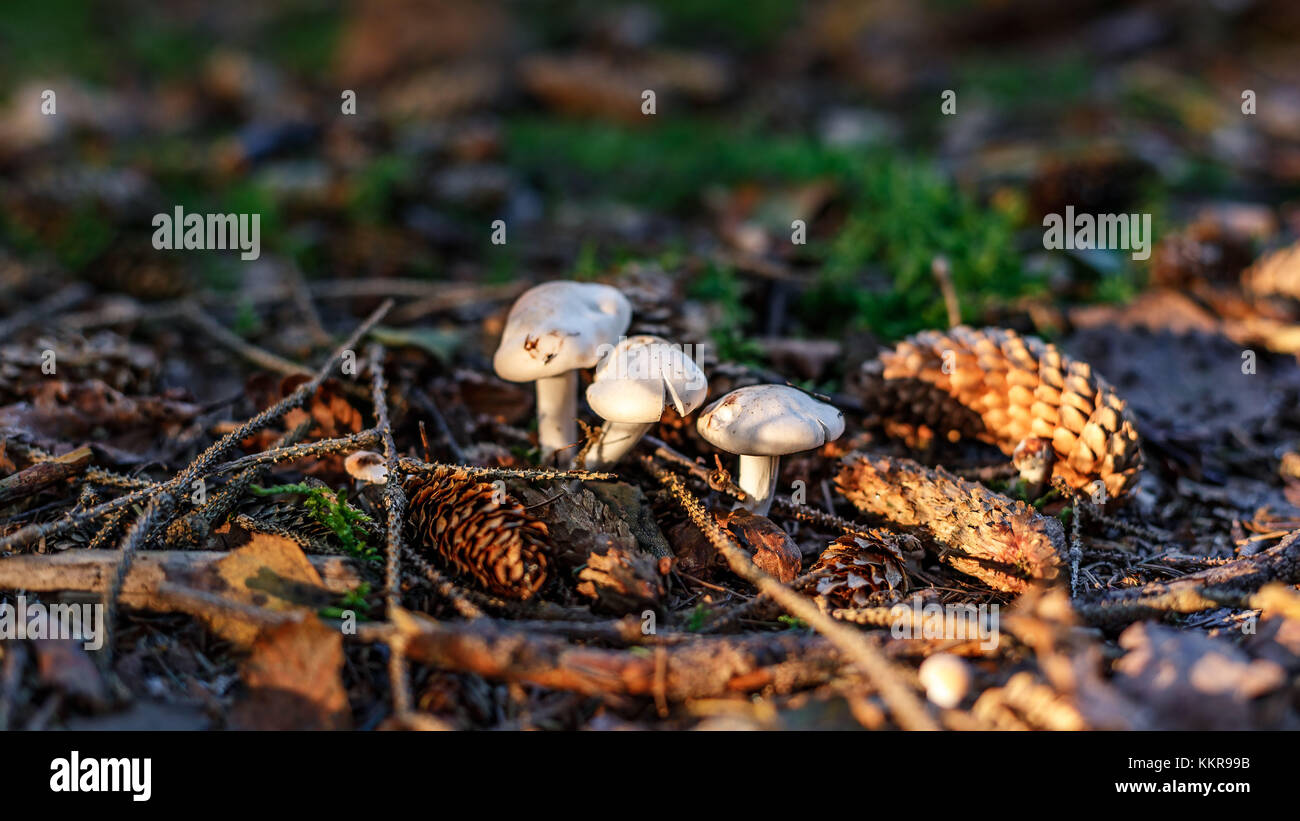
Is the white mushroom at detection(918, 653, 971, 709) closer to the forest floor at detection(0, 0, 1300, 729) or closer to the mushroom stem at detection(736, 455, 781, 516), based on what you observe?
the forest floor at detection(0, 0, 1300, 729)

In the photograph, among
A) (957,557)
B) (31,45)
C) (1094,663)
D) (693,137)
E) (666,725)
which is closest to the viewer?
(1094,663)

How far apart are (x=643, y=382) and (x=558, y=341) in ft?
0.98

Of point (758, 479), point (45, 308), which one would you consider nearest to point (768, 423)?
point (758, 479)

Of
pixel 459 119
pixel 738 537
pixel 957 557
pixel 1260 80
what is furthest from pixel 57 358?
pixel 1260 80

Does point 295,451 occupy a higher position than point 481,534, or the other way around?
point 295,451

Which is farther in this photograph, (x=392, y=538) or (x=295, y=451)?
(x=295, y=451)

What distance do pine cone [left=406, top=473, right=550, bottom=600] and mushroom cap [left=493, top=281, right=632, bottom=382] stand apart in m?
0.38

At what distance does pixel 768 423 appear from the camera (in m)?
2.33

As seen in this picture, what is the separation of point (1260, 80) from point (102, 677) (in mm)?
10037

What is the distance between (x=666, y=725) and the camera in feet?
6.15

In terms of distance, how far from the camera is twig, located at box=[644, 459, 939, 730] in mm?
1647

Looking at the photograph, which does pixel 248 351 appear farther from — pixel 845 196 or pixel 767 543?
pixel 845 196
